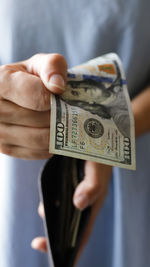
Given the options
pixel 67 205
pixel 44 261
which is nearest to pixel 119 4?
pixel 67 205

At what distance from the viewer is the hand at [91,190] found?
28.7 inches

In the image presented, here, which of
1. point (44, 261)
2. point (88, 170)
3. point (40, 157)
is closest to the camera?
point (40, 157)

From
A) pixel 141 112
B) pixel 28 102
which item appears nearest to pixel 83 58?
pixel 141 112

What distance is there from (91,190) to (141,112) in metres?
0.24

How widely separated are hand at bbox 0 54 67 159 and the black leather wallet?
0.12 m

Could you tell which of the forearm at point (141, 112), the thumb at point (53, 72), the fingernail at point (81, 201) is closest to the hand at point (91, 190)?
the fingernail at point (81, 201)

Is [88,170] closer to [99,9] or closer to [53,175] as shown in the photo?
[53,175]

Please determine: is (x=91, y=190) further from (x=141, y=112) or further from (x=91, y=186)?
(x=141, y=112)

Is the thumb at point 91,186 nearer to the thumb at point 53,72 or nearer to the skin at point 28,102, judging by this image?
the skin at point 28,102

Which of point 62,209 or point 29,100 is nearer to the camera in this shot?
point 29,100

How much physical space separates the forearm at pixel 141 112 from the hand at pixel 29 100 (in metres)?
0.26

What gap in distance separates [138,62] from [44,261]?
0.64 meters

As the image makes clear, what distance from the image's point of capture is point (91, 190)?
→ 73 centimetres

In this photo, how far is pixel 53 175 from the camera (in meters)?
0.76
